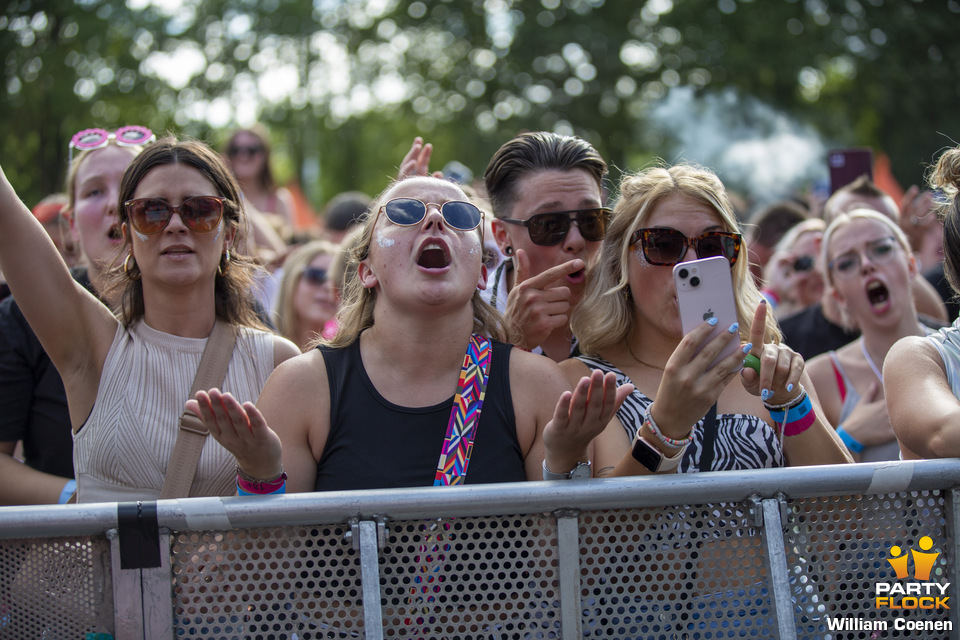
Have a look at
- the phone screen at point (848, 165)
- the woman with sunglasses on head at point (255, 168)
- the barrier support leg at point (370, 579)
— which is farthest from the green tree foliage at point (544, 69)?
the barrier support leg at point (370, 579)

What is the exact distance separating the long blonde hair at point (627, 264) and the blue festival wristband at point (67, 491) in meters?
1.76

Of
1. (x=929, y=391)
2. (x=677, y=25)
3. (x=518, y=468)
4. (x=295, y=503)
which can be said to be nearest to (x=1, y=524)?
(x=295, y=503)

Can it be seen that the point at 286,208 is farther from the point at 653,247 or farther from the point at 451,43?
the point at 451,43

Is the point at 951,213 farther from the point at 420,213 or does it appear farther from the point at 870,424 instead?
the point at 420,213

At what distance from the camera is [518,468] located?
2.45 meters

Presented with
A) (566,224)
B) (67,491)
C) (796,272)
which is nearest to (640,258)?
(566,224)

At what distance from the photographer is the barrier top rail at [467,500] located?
6.32 ft

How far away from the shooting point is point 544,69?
21672 millimetres

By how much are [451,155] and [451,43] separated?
2.82m

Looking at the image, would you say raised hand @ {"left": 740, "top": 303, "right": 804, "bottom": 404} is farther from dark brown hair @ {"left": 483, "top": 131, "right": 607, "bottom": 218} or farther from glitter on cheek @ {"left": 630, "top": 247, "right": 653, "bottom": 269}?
dark brown hair @ {"left": 483, "top": 131, "right": 607, "bottom": 218}

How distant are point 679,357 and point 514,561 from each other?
62cm

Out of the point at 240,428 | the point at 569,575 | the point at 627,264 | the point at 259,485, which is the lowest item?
the point at 569,575

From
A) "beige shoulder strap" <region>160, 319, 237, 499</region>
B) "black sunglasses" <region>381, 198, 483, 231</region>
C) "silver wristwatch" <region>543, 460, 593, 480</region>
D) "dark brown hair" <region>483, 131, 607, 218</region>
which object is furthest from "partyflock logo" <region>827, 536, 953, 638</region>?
"dark brown hair" <region>483, 131, 607, 218</region>

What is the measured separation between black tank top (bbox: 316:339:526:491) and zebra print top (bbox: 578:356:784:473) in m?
0.40
